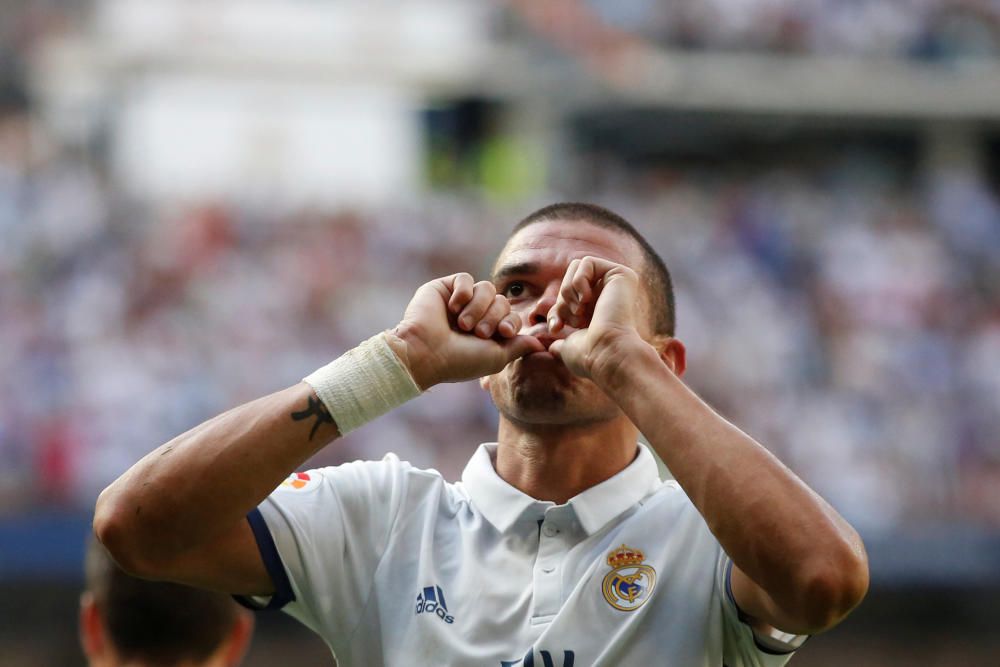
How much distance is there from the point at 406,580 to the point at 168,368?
27.3 ft

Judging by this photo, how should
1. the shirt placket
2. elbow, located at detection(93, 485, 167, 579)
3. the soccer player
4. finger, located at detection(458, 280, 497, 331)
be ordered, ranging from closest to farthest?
the soccer player < elbow, located at detection(93, 485, 167, 579) < the shirt placket < finger, located at detection(458, 280, 497, 331)

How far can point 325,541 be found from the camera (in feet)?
11.5

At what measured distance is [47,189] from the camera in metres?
14.1

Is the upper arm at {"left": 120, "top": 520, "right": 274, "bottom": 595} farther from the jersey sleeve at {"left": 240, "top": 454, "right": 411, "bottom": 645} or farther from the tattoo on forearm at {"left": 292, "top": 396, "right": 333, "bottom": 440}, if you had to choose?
the tattoo on forearm at {"left": 292, "top": 396, "right": 333, "bottom": 440}

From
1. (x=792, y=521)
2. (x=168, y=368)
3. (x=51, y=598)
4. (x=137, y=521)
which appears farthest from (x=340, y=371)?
(x=168, y=368)

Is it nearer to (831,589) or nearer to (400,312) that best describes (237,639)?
(831,589)

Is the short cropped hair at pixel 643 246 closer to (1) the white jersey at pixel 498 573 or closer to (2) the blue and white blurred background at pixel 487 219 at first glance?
(1) the white jersey at pixel 498 573

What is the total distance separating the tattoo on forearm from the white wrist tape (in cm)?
1

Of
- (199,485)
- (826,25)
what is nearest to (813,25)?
(826,25)

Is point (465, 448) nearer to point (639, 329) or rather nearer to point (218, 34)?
point (639, 329)

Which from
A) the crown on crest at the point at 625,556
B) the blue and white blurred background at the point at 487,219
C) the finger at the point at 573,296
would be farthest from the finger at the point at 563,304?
the blue and white blurred background at the point at 487,219

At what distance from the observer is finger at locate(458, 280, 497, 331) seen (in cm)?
349

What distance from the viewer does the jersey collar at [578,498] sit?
3.56 metres

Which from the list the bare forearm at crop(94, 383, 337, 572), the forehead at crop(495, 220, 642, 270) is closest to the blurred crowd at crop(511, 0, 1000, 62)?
the forehead at crop(495, 220, 642, 270)
